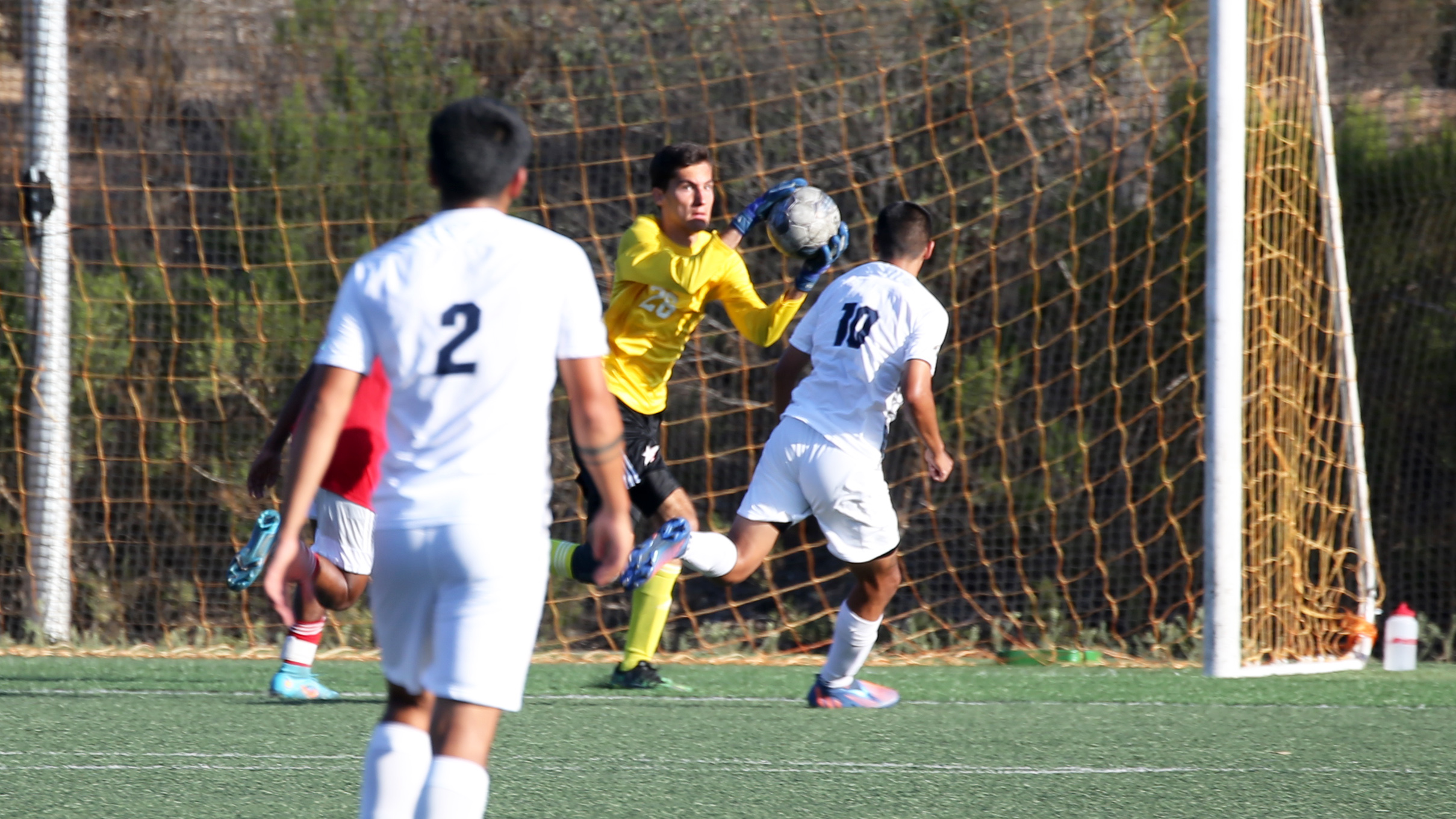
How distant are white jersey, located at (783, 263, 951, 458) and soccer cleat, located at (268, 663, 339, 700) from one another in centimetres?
193

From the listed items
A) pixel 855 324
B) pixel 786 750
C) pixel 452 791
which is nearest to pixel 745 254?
pixel 855 324

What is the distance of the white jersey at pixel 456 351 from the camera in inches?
87.4

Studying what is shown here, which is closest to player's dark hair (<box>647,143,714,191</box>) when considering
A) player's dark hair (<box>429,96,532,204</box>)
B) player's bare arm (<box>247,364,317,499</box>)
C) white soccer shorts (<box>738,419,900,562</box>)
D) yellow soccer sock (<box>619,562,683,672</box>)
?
white soccer shorts (<box>738,419,900,562</box>)

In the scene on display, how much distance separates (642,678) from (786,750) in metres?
1.39

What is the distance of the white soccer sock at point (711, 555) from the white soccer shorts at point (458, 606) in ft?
8.43

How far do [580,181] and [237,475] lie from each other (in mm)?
3039

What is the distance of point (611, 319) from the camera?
5234 millimetres

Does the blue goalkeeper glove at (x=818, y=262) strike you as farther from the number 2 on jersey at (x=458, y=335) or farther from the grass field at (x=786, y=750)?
the number 2 on jersey at (x=458, y=335)

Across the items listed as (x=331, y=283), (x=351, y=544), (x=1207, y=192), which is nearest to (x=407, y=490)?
(x=351, y=544)

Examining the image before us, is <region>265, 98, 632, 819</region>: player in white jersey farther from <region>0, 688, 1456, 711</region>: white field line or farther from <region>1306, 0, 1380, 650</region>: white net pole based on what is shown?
<region>1306, 0, 1380, 650</region>: white net pole

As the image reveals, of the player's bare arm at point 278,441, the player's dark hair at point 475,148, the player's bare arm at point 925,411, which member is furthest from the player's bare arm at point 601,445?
the player's bare arm at point 925,411

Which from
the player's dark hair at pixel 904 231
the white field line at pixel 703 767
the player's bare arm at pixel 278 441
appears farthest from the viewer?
the player's dark hair at pixel 904 231

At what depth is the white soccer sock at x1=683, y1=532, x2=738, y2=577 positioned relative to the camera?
4887mm

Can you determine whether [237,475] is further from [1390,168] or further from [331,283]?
[1390,168]
